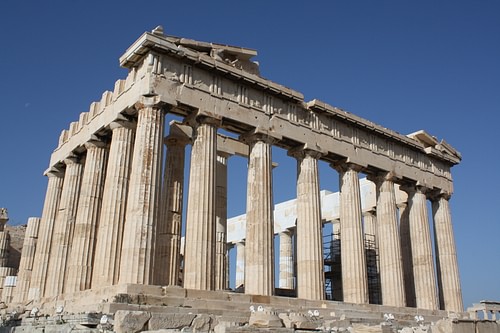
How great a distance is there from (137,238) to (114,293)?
2431 mm

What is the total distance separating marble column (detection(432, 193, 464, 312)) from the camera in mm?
32719

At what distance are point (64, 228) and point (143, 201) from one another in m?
9.10

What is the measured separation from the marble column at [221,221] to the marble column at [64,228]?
7669 millimetres

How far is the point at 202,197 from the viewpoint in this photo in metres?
22.0

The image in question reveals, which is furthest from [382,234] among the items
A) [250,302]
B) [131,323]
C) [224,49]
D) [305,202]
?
[131,323]

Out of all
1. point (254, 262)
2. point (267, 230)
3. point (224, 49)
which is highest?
point (224, 49)

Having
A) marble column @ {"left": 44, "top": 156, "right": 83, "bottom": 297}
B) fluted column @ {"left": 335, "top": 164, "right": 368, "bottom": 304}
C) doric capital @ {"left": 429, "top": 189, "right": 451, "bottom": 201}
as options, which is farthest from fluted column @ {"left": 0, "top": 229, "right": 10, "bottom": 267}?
doric capital @ {"left": 429, "top": 189, "right": 451, "bottom": 201}

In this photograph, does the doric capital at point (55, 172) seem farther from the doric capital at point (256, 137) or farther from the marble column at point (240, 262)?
the marble column at point (240, 262)

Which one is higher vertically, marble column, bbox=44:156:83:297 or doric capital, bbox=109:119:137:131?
doric capital, bbox=109:119:137:131

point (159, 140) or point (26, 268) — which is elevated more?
point (159, 140)

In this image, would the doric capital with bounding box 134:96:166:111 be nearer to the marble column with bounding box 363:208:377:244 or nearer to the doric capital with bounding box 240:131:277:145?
the doric capital with bounding box 240:131:277:145

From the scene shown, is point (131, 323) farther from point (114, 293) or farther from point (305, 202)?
point (305, 202)

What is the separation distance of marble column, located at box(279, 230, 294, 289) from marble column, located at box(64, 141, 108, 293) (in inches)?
656

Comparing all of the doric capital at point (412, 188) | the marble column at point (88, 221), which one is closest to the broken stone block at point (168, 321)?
the marble column at point (88, 221)
